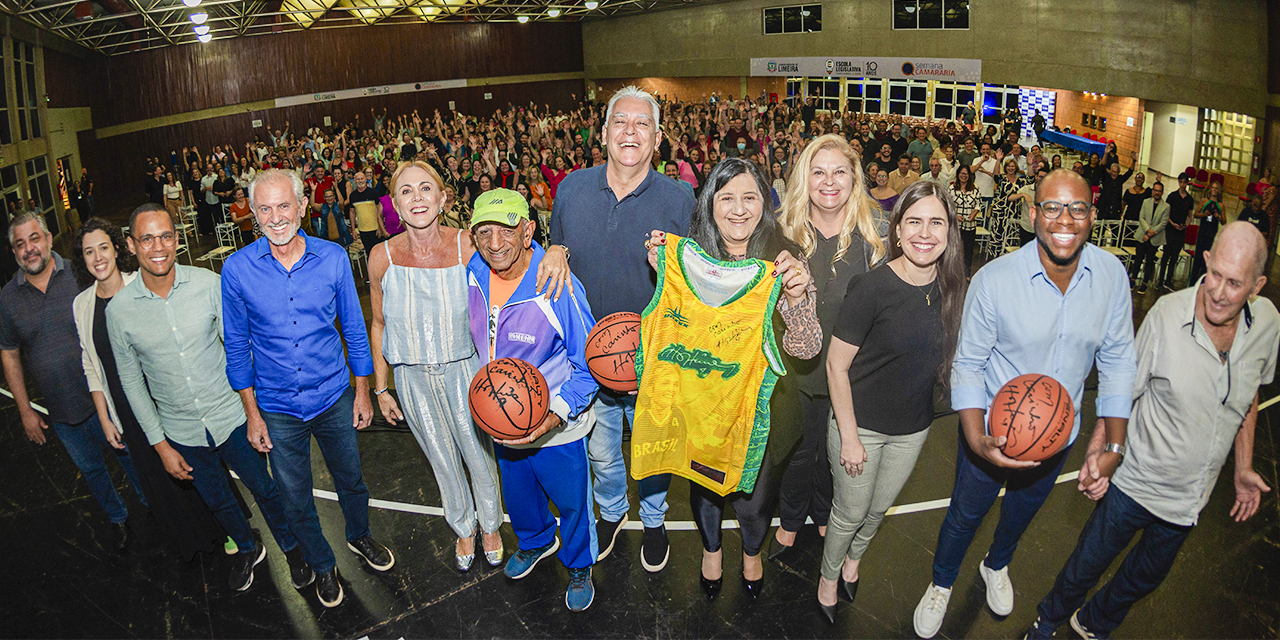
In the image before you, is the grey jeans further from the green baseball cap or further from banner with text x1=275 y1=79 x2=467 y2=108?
banner with text x1=275 y1=79 x2=467 y2=108

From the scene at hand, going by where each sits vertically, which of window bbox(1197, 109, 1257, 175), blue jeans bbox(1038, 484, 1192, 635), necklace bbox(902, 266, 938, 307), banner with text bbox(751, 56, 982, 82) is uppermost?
banner with text bbox(751, 56, 982, 82)

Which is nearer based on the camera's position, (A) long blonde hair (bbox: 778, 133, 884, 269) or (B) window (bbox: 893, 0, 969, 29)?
(A) long blonde hair (bbox: 778, 133, 884, 269)

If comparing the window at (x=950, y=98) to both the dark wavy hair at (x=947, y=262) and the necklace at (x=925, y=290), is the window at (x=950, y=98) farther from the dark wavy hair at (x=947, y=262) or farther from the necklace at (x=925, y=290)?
the necklace at (x=925, y=290)

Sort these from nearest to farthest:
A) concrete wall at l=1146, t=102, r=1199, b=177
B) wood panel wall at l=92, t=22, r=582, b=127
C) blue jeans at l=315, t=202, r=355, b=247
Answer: blue jeans at l=315, t=202, r=355, b=247 < concrete wall at l=1146, t=102, r=1199, b=177 < wood panel wall at l=92, t=22, r=582, b=127

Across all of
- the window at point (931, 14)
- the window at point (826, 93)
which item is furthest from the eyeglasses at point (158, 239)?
the window at point (826, 93)

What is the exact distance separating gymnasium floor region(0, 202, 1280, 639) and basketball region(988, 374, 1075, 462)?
126 cm

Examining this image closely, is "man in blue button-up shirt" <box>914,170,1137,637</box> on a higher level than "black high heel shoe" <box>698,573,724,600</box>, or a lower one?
higher

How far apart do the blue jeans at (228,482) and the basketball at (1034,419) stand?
3487 millimetres

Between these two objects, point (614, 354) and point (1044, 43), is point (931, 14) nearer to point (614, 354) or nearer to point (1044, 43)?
point (1044, 43)

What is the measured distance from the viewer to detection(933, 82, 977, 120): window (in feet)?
87.8

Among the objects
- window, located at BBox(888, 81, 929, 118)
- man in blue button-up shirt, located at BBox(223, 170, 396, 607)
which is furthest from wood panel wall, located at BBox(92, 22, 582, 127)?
man in blue button-up shirt, located at BBox(223, 170, 396, 607)

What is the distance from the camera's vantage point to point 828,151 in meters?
3.48

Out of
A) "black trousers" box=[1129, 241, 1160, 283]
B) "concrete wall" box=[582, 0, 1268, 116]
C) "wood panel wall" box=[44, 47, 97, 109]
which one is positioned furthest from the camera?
"wood panel wall" box=[44, 47, 97, 109]

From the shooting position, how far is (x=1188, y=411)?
9.25 ft
